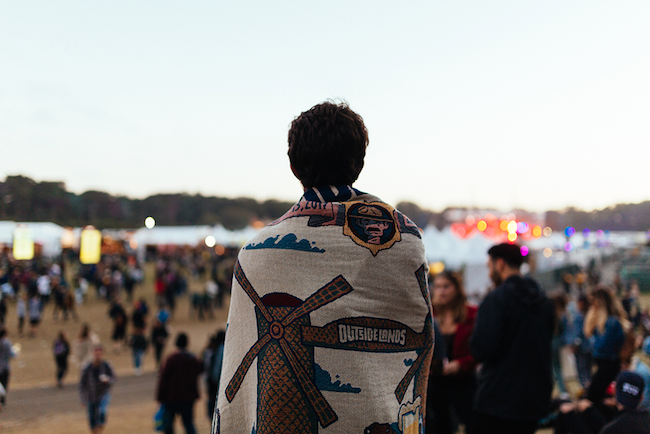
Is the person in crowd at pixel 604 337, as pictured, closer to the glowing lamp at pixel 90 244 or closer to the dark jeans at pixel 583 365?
the dark jeans at pixel 583 365

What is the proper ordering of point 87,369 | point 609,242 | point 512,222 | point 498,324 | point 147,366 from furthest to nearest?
1. point 609,242
2. point 512,222
3. point 147,366
4. point 87,369
5. point 498,324

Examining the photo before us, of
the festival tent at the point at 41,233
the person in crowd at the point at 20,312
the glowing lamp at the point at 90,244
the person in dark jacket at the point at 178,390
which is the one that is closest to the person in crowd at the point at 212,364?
the person in dark jacket at the point at 178,390

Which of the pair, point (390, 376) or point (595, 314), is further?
point (595, 314)

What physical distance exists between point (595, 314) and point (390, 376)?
5.53 meters

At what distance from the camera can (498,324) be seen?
117 inches

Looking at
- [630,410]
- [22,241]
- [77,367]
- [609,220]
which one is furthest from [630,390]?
[609,220]

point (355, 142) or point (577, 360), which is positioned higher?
point (355, 142)

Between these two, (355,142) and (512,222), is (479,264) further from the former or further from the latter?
(355,142)

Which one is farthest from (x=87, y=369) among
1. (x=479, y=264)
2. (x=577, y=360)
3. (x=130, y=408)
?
(x=479, y=264)

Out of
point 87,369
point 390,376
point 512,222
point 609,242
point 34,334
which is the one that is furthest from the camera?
point 609,242

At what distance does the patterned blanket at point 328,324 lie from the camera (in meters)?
1.33

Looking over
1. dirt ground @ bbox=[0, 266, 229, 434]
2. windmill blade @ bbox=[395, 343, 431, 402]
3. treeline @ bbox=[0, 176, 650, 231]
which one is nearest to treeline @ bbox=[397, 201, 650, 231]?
treeline @ bbox=[0, 176, 650, 231]

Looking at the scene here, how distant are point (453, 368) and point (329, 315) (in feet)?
8.30

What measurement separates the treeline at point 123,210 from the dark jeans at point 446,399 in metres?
1.52
